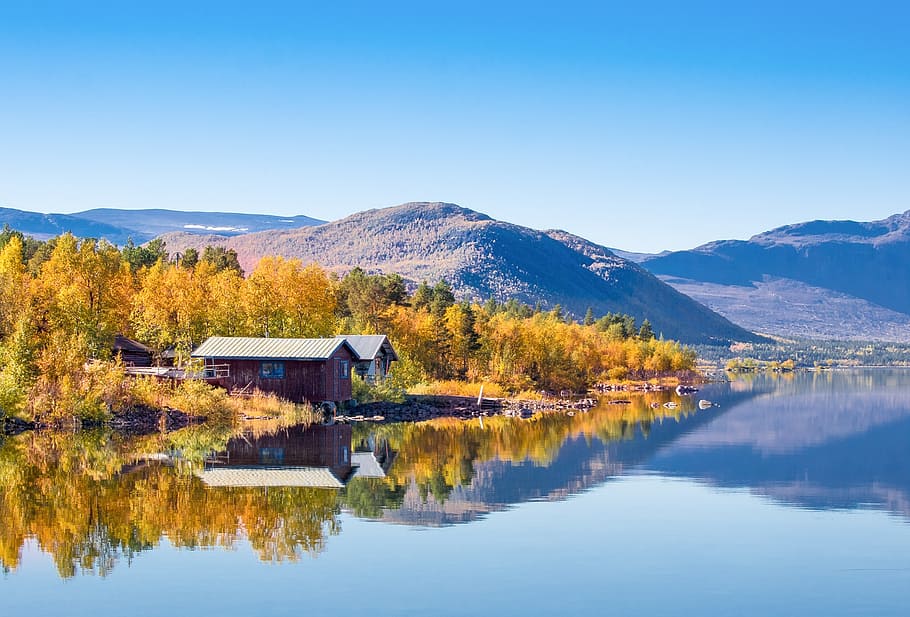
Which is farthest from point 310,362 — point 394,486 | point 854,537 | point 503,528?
point 854,537

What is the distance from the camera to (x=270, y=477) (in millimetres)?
34312

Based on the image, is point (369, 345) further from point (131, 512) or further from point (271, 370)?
Result: point (131, 512)

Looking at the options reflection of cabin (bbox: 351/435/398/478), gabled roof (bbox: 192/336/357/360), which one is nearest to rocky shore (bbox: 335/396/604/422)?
gabled roof (bbox: 192/336/357/360)

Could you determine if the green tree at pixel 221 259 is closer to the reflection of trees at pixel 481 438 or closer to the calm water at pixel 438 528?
the reflection of trees at pixel 481 438

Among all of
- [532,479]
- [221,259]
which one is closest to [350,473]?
[532,479]

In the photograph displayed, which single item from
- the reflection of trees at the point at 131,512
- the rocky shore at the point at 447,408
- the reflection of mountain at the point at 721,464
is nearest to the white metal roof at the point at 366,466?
the reflection of mountain at the point at 721,464

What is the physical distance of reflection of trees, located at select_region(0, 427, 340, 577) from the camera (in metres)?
23.5

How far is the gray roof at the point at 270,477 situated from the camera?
3294 cm

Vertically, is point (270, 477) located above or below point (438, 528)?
above

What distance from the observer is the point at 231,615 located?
721 inches

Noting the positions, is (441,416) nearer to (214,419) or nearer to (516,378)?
(214,419)

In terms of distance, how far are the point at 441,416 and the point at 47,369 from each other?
2516 cm

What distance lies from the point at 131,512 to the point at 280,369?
34055 mm

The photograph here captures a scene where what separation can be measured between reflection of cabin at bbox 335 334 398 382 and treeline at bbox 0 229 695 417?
137 cm
